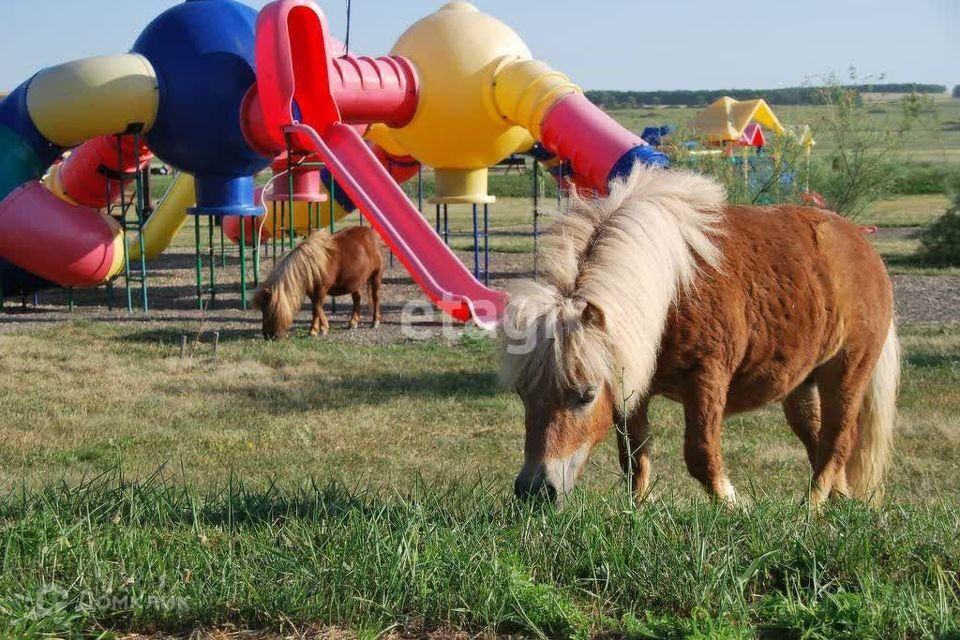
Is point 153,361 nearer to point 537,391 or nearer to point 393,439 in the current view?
point 393,439

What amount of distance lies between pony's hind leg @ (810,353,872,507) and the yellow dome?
1074 cm

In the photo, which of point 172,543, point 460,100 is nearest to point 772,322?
point 172,543

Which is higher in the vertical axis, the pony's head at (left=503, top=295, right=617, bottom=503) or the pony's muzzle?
the pony's head at (left=503, top=295, right=617, bottom=503)

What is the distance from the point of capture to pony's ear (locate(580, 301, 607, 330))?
412 cm

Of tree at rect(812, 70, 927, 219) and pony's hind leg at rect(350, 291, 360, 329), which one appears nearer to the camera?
pony's hind leg at rect(350, 291, 360, 329)

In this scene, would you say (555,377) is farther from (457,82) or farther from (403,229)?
(457,82)

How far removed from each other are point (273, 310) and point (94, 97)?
144 inches

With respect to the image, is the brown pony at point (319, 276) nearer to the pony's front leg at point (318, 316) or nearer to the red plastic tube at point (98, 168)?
the pony's front leg at point (318, 316)

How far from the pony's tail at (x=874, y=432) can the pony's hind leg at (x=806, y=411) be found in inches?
8.9

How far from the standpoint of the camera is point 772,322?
4.94 m

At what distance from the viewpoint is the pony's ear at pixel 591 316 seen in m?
4.12

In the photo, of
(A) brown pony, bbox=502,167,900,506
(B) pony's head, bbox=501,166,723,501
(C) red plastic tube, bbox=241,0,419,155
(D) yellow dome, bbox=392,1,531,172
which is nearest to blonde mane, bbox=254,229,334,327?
(C) red plastic tube, bbox=241,0,419,155

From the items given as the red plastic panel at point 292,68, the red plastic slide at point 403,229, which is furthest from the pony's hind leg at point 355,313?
the red plastic panel at point 292,68

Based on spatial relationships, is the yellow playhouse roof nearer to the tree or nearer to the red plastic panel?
the tree
